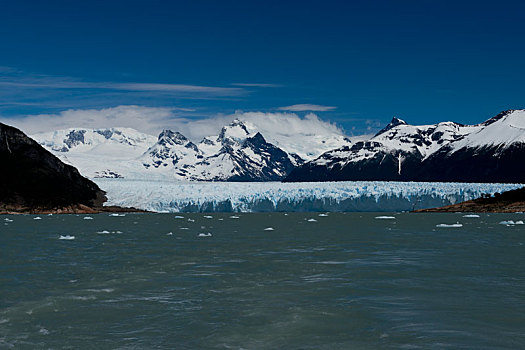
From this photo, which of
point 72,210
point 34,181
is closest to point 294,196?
point 72,210

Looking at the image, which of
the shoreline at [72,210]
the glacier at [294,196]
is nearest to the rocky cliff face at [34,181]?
the shoreline at [72,210]

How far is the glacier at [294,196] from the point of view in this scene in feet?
385

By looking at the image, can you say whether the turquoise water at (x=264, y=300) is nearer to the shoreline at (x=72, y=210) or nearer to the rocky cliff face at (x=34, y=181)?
the shoreline at (x=72, y=210)

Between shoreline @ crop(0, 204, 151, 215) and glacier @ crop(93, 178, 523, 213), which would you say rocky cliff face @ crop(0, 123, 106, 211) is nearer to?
shoreline @ crop(0, 204, 151, 215)

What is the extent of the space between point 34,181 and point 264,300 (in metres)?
133

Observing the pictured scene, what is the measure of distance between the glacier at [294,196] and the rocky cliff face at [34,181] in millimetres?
19903

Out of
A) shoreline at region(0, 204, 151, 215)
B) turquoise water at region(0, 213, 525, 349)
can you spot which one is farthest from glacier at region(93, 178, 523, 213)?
turquoise water at region(0, 213, 525, 349)

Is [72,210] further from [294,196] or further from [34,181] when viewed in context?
[294,196]

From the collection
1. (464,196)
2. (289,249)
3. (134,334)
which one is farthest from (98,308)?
(464,196)

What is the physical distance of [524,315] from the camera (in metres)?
14.4

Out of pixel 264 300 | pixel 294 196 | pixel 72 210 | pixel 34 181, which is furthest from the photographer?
pixel 34 181

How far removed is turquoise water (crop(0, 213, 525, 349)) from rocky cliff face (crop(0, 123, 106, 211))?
10589cm

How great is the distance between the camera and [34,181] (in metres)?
137

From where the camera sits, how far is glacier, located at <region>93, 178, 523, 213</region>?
4621 inches
